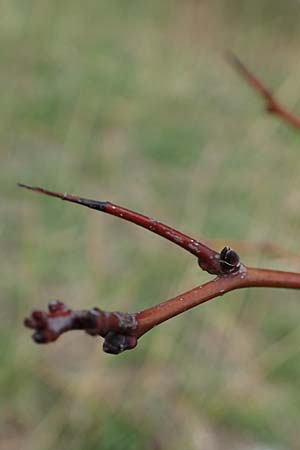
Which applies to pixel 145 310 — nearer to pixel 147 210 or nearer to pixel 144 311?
pixel 144 311

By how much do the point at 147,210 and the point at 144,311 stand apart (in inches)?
68.9

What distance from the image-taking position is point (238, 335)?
1.66m

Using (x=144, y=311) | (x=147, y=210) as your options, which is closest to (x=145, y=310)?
(x=144, y=311)

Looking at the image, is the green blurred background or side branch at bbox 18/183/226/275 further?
the green blurred background

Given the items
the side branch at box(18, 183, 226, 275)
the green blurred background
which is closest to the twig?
the side branch at box(18, 183, 226, 275)

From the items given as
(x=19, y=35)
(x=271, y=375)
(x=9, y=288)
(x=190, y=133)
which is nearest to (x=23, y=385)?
(x=9, y=288)

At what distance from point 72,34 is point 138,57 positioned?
9.2 inches

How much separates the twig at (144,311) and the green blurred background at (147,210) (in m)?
0.24

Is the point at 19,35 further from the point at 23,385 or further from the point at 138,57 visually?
the point at 23,385

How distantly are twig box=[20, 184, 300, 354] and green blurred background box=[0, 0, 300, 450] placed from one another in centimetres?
24

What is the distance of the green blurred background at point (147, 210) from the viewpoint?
4.56ft

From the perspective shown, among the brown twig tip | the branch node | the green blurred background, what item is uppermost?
the green blurred background

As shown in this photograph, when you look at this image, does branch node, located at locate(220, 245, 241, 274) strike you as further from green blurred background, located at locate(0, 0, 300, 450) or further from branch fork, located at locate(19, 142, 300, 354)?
green blurred background, located at locate(0, 0, 300, 450)

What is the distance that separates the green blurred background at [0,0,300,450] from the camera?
1.39 m
